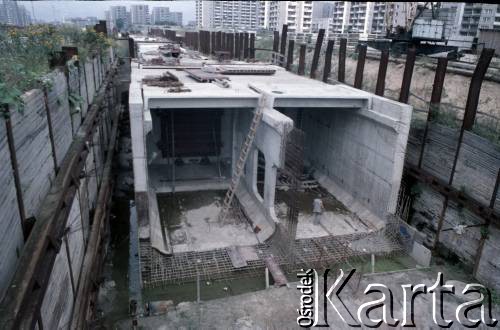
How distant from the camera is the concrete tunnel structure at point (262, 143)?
13141 mm

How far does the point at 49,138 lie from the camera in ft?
23.0

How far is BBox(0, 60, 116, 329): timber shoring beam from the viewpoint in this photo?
3966 millimetres

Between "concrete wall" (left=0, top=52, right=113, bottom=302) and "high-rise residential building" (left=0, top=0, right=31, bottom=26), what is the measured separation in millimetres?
2921

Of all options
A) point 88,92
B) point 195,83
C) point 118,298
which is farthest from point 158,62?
point 118,298

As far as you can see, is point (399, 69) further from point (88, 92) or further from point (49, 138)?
point (49, 138)

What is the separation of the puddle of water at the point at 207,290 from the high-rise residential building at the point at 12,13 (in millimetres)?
8223

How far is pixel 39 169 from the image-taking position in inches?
244

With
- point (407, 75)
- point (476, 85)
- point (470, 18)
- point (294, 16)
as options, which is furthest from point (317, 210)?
point (294, 16)

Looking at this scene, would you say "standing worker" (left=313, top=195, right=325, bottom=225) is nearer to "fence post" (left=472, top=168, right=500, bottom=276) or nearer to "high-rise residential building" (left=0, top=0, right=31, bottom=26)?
"fence post" (left=472, top=168, right=500, bottom=276)

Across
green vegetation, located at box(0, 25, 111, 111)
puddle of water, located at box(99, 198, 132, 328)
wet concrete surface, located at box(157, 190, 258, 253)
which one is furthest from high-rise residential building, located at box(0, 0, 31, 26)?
wet concrete surface, located at box(157, 190, 258, 253)

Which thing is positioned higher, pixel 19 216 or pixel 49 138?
pixel 49 138

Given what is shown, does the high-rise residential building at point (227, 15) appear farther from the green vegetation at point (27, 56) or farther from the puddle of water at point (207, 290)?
the puddle of water at point (207, 290)

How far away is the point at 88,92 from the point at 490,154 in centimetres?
1228

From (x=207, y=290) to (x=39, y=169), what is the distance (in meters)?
6.49
